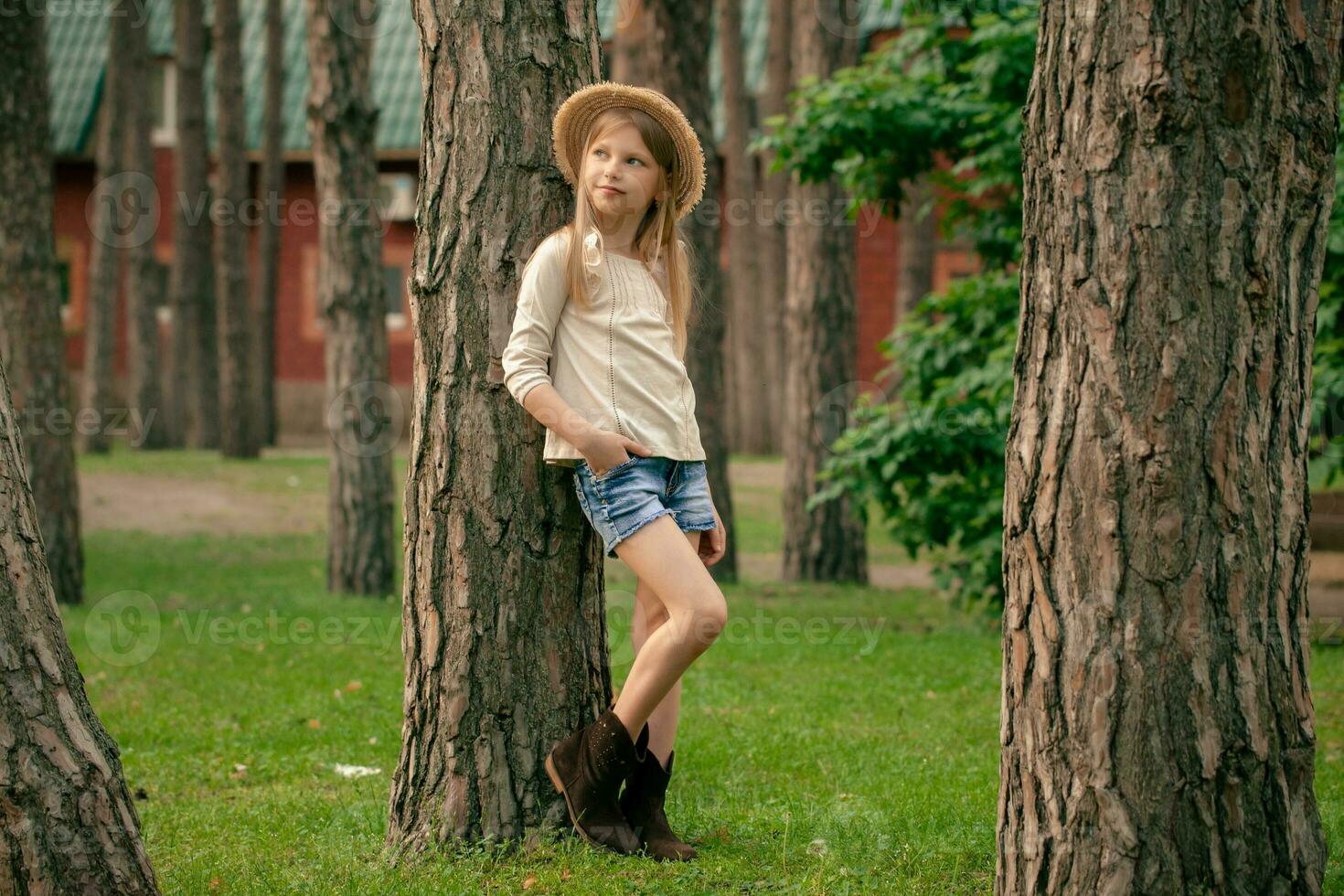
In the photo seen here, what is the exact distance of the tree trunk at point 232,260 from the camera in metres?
19.5

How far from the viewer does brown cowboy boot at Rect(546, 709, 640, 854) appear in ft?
12.3

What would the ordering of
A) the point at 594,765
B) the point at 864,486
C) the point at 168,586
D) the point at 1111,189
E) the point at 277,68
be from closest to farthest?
the point at 1111,189 < the point at 594,765 < the point at 864,486 < the point at 168,586 < the point at 277,68

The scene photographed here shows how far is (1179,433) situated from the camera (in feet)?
9.46

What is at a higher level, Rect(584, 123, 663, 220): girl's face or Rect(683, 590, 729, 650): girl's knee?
Rect(584, 123, 663, 220): girl's face

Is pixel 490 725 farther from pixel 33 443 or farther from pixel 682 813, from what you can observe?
pixel 33 443

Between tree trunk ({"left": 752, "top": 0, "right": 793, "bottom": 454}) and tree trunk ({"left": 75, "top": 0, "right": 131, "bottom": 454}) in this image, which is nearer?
tree trunk ({"left": 752, "top": 0, "right": 793, "bottom": 454})

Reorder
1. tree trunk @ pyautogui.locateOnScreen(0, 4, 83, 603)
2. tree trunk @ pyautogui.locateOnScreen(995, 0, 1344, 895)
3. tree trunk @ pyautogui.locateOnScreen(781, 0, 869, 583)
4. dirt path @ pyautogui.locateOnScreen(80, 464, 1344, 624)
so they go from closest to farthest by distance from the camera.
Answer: tree trunk @ pyautogui.locateOnScreen(995, 0, 1344, 895)
tree trunk @ pyautogui.locateOnScreen(0, 4, 83, 603)
tree trunk @ pyautogui.locateOnScreen(781, 0, 869, 583)
dirt path @ pyautogui.locateOnScreen(80, 464, 1344, 624)

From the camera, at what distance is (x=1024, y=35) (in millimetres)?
7906

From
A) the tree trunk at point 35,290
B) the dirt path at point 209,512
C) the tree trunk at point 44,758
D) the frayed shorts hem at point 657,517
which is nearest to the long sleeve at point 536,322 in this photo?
the frayed shorts hem at point 657,517

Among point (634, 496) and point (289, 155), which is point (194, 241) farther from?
point (634, 496)

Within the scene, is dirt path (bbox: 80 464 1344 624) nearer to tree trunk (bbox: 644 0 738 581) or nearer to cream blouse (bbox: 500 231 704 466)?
tree trunk (bbox: 644 0 738 581)

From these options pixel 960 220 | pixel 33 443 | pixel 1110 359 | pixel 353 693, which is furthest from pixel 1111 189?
pixel 33 443

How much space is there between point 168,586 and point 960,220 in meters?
6.18

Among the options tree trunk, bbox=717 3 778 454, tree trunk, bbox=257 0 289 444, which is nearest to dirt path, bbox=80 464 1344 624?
tree trunk, bbox=257 0 289 444
